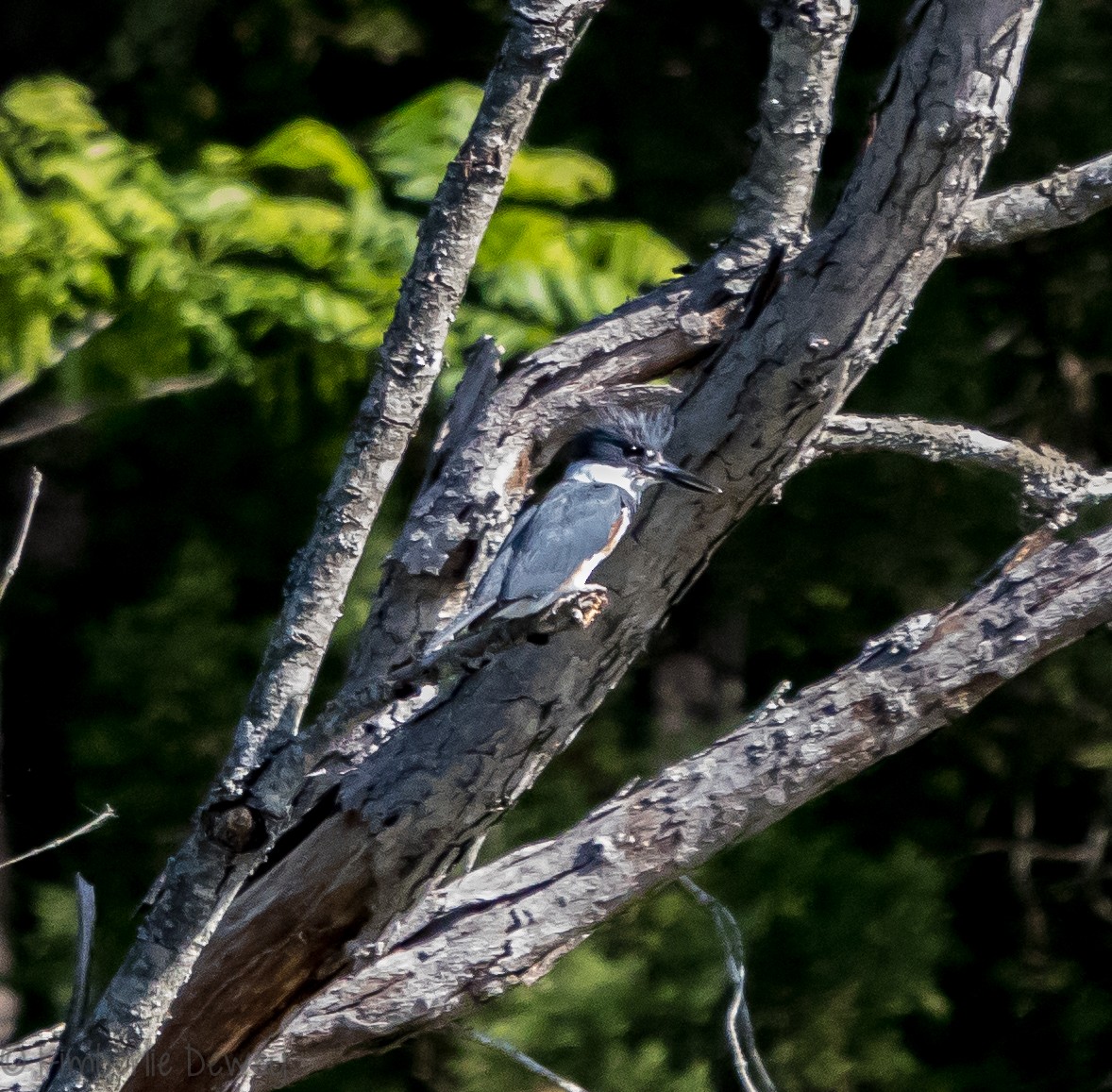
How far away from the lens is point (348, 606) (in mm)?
3533

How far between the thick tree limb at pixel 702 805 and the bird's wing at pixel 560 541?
0.32 metres

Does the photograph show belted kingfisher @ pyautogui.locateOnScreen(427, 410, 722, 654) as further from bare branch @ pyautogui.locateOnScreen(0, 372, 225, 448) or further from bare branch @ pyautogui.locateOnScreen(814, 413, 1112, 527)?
bare branch @ pyautogui.locateOnScreen(0, 372, 225, 448)

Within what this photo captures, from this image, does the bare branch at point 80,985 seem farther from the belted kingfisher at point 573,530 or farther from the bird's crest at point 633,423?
the bird's crest at point 633,423

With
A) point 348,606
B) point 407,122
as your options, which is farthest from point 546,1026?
point 407,122

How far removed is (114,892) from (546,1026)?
1.24 metres

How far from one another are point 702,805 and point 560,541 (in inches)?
15.1

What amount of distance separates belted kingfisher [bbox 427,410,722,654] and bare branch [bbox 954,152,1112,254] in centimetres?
49

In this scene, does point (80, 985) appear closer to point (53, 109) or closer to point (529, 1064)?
point (529, 1064)

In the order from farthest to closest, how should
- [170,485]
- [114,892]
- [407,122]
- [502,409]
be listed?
[170,485] < [114,892] < [407,122] < [502,409]

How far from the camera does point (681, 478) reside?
70.9 inches

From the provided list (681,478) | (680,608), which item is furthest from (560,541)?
(680,608)

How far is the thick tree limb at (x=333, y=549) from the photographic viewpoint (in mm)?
1643

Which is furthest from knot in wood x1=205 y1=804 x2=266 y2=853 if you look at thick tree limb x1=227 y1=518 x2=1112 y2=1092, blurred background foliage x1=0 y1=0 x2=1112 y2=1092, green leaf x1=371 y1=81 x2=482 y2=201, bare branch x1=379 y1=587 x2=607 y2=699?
blurred background foliage x1=0 y1=0 x2=1112 y2=1092

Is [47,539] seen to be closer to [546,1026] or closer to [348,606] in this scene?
[348,606]
